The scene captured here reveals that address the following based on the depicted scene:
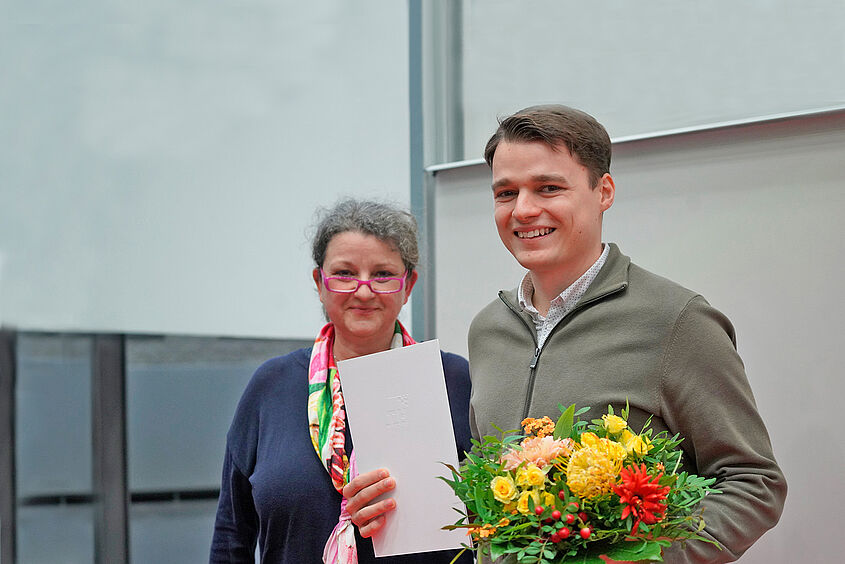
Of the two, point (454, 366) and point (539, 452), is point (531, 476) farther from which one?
point (454, 366)

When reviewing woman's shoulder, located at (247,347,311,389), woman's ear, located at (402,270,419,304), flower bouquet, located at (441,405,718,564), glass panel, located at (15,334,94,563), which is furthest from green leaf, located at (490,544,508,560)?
glass panel, located at (15,334,94,563)

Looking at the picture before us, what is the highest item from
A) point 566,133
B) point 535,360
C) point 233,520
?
point 566,133

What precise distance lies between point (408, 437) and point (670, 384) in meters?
0.63

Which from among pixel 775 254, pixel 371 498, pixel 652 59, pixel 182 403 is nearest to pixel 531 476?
pixel 371 498

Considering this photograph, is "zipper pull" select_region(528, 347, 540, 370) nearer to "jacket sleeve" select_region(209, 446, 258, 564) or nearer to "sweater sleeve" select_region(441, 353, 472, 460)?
"sweater sleeve" select_region(441, 353, 472, 460)

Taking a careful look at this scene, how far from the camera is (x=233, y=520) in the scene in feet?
8.57

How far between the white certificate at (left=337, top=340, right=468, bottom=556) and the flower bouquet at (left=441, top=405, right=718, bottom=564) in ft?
1.57

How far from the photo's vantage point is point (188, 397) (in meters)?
3.78

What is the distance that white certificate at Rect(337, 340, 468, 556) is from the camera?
2115 millimetres

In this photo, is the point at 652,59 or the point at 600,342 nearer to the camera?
the point at 600,342

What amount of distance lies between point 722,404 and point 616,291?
325 millimetres

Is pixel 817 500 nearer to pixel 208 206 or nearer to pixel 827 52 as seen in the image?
pixel 827 52

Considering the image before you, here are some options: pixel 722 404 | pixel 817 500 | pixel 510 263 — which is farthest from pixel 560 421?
pixel 510 263

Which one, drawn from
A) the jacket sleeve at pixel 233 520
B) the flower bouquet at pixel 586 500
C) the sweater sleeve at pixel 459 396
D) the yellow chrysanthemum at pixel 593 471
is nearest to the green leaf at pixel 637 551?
the flower bouquet at pixel 586 500
